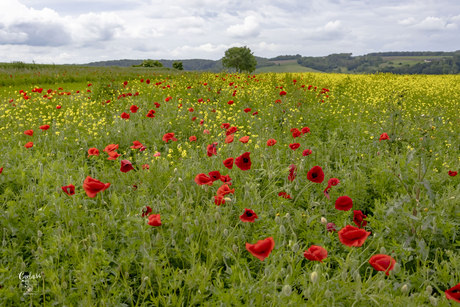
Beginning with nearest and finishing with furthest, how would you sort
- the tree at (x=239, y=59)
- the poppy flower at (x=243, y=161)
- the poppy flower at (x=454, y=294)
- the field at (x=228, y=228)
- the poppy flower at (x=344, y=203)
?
the poppy flower at (x=454, y=294) → the field at (x=228, y=228) → the poppy flower at (x=344, y=203) → the poppy flower at (x=243, y=161) → the tree at (x=239, y=59)

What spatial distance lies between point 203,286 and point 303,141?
3.39 metres

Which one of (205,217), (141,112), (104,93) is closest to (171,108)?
(141,112)

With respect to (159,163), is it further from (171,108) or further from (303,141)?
(171,108)

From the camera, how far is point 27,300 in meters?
1.86

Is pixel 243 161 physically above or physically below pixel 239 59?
below

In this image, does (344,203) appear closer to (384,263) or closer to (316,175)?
(316,175)

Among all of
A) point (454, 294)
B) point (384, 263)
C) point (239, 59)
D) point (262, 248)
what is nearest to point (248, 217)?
point (262, 248)

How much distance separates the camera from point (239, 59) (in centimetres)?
5072

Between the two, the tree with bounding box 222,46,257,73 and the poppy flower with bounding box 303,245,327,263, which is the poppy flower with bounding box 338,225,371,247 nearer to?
the poppy flower with bounding box 303,245,327,263

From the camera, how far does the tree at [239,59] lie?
165ft

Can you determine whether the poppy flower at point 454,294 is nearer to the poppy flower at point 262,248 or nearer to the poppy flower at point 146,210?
the poppy flower at point 262,248

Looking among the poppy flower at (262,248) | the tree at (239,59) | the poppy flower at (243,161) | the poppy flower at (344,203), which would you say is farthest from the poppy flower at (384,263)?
the tree at (239,59)

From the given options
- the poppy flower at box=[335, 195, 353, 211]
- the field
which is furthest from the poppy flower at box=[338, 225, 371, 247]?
the poppy flower at box=[335, 195, 353, 211]

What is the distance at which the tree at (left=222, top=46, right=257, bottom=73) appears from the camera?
165ft
